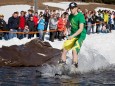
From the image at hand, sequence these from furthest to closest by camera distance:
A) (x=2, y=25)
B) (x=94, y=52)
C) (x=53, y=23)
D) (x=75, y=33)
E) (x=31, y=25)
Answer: (x=53, y=23) < (x=31, y=25) < (x=2, y=25) < (x=94, y=52) < (x=75, y=33)

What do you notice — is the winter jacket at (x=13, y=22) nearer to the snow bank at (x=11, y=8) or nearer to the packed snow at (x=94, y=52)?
the packed snow at (x=94, y=52)

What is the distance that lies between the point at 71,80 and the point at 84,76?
1.00m

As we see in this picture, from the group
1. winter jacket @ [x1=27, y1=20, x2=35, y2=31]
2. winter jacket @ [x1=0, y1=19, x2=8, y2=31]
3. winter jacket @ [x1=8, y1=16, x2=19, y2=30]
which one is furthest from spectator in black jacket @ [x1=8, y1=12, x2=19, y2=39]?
winter jacket @ [x1=27, y1=20, x2=35, y2=31]

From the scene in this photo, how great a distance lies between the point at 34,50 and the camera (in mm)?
15969

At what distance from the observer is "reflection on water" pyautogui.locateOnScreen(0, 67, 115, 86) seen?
9.98 m

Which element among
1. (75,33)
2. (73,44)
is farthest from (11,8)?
(75,33)

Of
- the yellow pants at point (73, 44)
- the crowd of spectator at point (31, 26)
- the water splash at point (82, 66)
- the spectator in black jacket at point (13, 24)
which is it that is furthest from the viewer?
the spectator in black jacket at point (13, 24)

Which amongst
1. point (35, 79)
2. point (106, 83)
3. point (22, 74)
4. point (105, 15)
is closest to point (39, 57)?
point (22, 74)

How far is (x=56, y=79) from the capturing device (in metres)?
10.7

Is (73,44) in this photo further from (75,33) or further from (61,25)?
(61,25)

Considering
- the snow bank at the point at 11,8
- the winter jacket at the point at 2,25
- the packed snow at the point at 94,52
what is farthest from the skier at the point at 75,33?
the snow bank at the point at 11,8

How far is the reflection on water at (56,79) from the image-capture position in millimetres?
9977

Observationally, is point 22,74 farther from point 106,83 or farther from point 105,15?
point 105,15

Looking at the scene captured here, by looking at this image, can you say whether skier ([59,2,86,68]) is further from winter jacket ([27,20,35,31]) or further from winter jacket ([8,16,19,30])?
winter jacket ([27,20,35,31])
